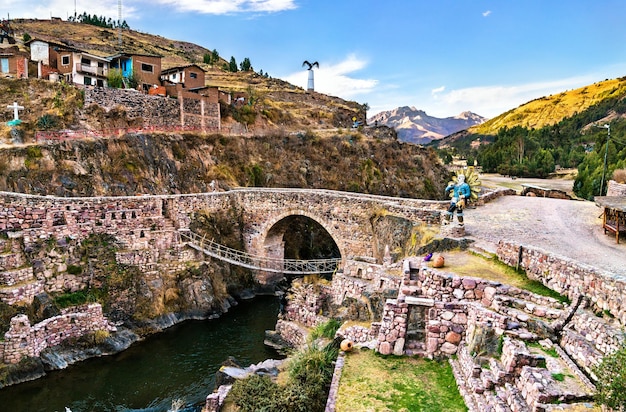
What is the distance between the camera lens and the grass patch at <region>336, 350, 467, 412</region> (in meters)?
10.6

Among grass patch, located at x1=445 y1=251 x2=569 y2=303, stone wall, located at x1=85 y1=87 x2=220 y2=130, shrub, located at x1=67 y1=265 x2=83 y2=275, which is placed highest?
stone wall, located at x1=85 y1=87 x2=220 y2=130

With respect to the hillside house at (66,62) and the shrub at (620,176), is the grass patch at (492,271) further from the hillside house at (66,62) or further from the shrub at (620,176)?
the hillside house at (66,62)

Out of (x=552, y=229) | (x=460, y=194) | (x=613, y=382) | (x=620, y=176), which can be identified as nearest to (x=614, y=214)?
(x=552, y=229)

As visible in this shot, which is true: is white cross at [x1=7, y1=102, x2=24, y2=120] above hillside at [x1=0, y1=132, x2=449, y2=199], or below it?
above

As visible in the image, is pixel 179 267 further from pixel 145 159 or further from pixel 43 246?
pixel 145 159

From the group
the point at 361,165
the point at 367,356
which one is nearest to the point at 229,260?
the point at 367,356

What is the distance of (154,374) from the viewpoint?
20031 mm

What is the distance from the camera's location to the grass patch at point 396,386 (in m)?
10.6

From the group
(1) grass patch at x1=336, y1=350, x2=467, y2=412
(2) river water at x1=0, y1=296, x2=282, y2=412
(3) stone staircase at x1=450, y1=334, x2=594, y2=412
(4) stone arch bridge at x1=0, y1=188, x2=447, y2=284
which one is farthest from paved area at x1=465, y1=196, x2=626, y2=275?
(2) river water at x1=0, y1=296, x2=282, y2=412

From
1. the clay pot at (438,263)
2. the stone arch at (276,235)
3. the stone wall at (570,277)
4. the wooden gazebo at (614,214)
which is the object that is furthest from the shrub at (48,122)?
the wooden gazebo at (614,214)

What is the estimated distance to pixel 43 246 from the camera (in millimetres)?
22375

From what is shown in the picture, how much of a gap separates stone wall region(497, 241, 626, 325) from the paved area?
4.69 ft

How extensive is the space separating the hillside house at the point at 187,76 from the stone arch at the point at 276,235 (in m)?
19.6

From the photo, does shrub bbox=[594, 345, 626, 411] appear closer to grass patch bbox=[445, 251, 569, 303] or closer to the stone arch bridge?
grass patch bbox=[445, 251, 569, 303]
